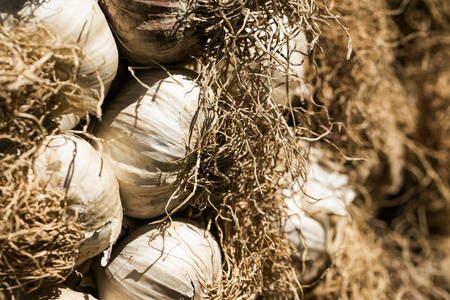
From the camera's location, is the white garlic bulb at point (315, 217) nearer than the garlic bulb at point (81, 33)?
No

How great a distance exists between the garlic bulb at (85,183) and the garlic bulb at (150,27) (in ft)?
0.58

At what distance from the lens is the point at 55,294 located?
69 centimetres

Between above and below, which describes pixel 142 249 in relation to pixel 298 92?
below

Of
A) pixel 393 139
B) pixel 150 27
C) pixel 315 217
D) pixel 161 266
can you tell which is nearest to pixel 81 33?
pixel 150 27

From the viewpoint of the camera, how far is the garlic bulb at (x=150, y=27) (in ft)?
2.26

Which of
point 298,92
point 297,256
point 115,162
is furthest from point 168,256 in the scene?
point 298,92

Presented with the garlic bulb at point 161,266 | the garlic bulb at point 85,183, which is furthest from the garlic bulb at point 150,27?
the garlic bulb at point 161,266

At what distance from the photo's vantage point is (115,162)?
2.36ft

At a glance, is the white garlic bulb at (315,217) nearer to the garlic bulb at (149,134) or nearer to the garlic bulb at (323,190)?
the garlic bulb at (323,190)

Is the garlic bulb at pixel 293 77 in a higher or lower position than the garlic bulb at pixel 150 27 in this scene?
higher

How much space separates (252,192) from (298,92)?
0.90ft

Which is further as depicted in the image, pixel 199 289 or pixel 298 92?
pixel 298 92

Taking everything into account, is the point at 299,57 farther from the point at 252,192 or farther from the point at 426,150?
the point at 426,150

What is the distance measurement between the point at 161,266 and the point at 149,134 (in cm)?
21
